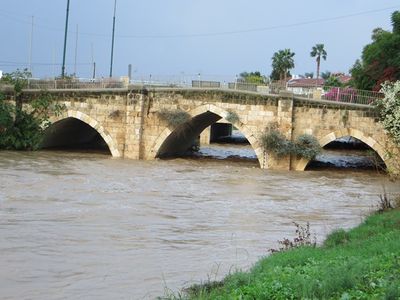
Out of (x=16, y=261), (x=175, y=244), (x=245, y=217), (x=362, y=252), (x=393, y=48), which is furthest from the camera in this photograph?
(x=393, y=48)

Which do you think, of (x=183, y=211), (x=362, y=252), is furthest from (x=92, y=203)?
(x=362, y=252)

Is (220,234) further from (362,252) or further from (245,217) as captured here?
(362,252)

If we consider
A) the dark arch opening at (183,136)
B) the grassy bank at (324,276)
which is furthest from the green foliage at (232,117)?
the grassy bank at (324,276)

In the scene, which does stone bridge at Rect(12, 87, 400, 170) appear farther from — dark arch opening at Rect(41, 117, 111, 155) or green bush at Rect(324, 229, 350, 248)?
green bush at Rect(324, 229, 350, 248)

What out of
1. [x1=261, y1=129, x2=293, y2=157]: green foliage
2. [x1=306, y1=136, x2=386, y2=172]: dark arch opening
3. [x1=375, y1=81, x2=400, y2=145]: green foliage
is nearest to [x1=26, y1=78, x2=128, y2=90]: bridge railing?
[x1=261, y1=129, x2=293, y2=157]: green foliage

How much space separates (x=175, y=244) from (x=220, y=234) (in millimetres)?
1564

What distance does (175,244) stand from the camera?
11914 millimetres

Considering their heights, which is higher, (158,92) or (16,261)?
(158,92)

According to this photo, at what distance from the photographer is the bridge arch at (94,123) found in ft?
102

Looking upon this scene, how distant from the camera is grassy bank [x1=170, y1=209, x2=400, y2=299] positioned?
5926mm

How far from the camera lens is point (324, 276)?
6.48m

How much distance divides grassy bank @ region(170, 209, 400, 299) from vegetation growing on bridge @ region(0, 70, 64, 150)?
24.9 m

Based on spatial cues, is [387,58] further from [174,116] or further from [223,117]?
[174,116]

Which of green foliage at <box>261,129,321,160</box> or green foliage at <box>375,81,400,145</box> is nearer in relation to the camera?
green foliage at <box>375,81,400,145</box>
